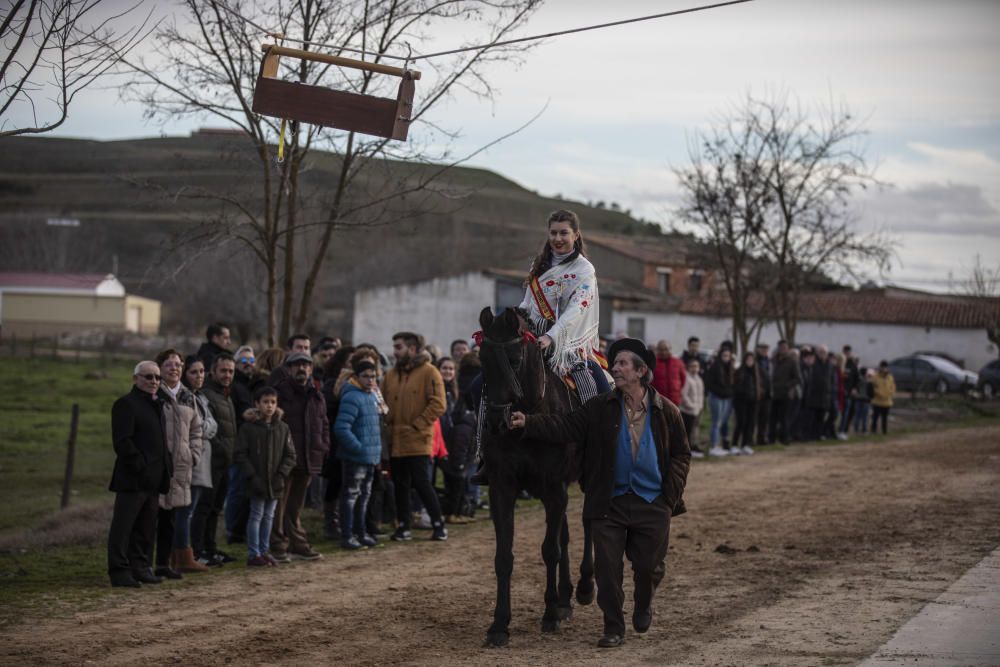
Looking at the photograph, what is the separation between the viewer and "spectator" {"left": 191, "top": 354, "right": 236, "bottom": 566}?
11.7 metres

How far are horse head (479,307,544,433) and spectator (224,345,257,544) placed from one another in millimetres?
4736

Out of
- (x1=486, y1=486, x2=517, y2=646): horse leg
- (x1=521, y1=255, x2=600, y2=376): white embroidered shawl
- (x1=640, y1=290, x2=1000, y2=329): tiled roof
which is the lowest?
(x1=486, y1=486, x2=517, y2=646): horse leg

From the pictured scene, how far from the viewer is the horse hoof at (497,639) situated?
8156 mm

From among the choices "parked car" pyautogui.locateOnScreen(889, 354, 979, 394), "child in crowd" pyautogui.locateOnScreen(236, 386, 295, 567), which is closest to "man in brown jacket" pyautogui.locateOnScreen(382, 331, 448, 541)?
"child in crowd" pyautogui.locateOnScreen(236, 386, 295, 567)

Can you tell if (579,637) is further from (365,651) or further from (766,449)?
(766,449)

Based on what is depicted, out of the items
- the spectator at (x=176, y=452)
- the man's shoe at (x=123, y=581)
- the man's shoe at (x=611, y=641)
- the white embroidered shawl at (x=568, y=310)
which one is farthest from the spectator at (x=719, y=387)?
the man's shoe at (x=611, y=641)

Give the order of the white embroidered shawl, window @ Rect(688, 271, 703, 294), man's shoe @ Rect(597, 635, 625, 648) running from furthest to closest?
window @ Rect(688, 271, 703, 294)
the white embroidered shawl
man's shoe @ Rect(597, 635, 625, 648)

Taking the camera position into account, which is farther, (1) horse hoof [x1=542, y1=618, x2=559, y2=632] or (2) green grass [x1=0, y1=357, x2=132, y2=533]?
(2) green grass [x1=0, y1=357, x2=132, y2=533]

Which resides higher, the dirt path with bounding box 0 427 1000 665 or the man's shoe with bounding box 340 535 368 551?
the dirt path with bounding box 0 427 1000 665

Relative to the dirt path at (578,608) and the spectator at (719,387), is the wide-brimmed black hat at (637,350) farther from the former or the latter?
the spectator at (719,387)

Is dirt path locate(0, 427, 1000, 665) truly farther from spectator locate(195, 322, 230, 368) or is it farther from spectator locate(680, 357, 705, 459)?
spectator locate(680, 357, 705, 459)

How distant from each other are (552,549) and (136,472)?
408 cm

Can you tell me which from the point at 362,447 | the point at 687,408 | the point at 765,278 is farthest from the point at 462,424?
the point at 765,278

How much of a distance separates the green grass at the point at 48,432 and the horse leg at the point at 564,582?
10054mm
